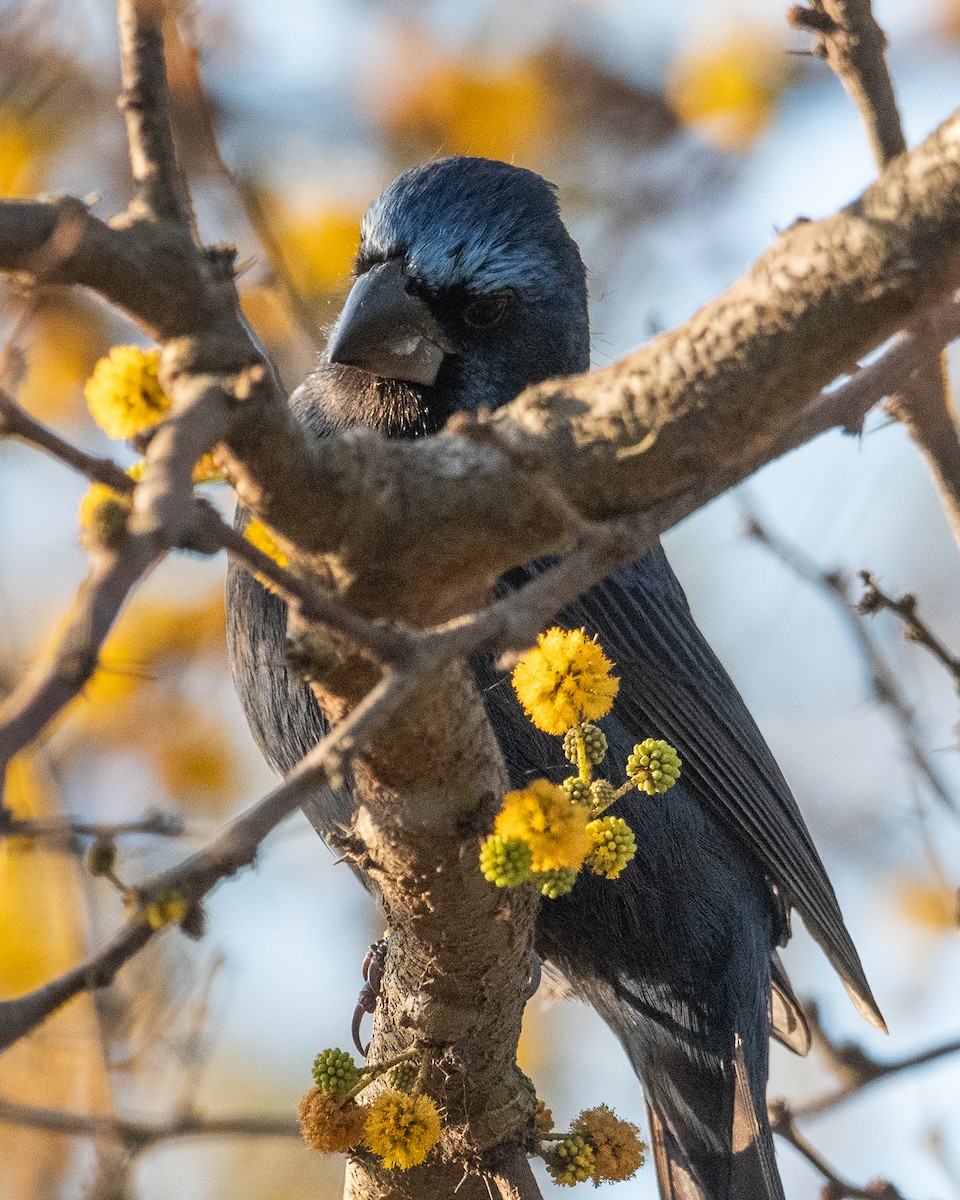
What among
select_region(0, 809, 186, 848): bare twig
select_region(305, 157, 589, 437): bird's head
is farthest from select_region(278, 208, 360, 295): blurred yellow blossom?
select_region(0, 809, 186, 848): bare twig

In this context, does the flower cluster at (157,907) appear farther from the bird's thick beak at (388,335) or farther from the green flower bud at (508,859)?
the bird's thick beak at (388,335)

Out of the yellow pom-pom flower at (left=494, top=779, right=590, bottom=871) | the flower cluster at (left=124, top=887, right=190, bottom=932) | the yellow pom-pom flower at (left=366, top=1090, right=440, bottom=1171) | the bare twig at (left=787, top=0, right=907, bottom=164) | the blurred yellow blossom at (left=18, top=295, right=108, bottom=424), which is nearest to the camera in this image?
the flower cluster at (left=124, top=887, right=190, bottom=932)

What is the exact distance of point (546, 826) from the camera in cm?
161

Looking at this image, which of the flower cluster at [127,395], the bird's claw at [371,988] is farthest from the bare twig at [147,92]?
the bird's claw at [371,988]

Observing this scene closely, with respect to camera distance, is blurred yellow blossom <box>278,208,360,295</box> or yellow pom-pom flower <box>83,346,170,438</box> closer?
yellow pom-pom flower <box>83,346,170,438</box>

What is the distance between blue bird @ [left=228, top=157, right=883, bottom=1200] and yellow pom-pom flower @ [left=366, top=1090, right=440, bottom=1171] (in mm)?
1140

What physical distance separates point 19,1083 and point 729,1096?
6.01ft

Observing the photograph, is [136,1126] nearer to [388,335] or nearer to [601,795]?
[601,795]

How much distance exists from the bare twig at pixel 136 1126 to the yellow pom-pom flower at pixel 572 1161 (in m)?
0.73

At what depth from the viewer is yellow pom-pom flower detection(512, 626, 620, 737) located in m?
1.89

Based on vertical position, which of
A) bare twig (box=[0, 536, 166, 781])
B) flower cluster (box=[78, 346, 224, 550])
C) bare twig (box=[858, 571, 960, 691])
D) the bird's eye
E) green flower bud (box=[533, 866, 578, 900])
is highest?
the bird's eye

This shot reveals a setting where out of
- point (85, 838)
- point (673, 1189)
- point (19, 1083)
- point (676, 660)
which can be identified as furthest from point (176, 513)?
point (673, 1189)

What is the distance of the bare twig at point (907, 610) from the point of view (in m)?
2.98

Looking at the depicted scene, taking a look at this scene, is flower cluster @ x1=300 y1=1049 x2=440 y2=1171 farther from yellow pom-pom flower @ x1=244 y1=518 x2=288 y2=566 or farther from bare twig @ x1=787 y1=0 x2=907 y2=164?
bare twig @ x1=787 y1=0 x2=907 y2=164
